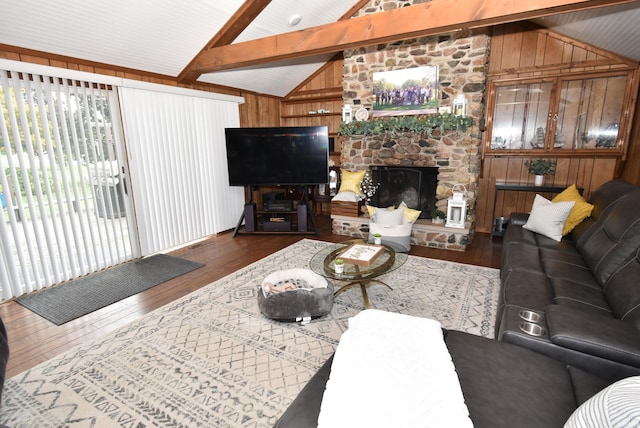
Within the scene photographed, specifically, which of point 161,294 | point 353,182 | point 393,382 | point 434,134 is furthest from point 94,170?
point 434,134

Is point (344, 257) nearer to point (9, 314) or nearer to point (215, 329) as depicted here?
point (215, 329)

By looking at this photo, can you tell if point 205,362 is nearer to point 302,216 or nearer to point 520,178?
point 302,216

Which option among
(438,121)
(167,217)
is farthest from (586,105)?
(167,217)

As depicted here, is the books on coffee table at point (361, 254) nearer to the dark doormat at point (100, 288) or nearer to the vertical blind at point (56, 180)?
the dark doormat at point (100, 288)

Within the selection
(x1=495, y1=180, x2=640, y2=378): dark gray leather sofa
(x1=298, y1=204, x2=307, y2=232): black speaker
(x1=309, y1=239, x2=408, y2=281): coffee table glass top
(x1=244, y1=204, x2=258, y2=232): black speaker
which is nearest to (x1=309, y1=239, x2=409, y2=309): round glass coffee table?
(x1=309, y1=239, x2=408, y2=281): coffee table glass top

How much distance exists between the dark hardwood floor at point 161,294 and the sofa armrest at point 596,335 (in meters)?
2.32

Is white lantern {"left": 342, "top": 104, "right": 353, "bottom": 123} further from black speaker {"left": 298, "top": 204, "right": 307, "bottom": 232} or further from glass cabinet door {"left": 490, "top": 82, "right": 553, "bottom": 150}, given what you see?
glass cabinet door {"left": 490, "top": 82, "right": 553, "bottom": 150}

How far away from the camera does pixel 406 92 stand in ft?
15.3

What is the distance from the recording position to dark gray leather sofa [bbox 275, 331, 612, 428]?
1148 millimetres

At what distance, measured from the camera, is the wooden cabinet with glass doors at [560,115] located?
421cm

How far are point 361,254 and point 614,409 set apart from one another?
2121mm

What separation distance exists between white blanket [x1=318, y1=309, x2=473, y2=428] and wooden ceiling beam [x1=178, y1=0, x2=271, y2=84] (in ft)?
12.1

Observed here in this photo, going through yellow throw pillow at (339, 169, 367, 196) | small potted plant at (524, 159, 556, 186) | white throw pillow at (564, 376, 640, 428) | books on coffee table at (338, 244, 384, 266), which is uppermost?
small potted plant at (524, 159, 556, 186)

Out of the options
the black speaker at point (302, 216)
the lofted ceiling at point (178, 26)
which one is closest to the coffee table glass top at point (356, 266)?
the black speaker at point (302, 216)
